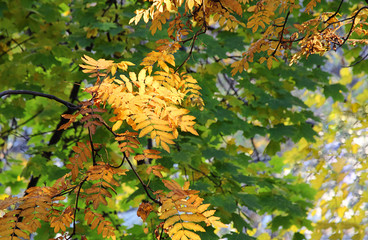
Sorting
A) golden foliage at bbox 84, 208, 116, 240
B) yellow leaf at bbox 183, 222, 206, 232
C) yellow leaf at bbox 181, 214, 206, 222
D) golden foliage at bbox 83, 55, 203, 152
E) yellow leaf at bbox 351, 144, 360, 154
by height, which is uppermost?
yellow leaf at bbox 351, 144, 360, 154

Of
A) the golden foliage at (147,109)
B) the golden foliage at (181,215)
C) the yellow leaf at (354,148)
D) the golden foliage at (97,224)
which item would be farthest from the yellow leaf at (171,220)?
the yellow leaf at (354,148)

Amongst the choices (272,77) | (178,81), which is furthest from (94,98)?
(272,77)

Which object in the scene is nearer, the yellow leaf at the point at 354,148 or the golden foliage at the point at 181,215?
the golden foliage at the point at 181,215

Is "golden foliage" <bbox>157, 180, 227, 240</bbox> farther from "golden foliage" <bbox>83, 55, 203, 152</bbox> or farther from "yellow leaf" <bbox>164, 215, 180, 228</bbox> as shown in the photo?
"golden foliage" <bbox>83, 55, 203, 152</bbox>

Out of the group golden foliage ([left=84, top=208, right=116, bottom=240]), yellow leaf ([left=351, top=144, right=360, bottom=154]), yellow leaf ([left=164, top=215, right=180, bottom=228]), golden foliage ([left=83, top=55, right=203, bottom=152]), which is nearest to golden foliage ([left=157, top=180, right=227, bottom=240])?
yellow leaf ([left=164, top=215, right=180, bottom=228])

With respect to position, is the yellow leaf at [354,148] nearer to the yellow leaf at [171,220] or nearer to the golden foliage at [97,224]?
the golden foliage at [97,224]

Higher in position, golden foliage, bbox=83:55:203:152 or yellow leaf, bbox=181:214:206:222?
golden foliage, bbox=83:55:203:152

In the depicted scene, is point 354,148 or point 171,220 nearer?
point 171,220

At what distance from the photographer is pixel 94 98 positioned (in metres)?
1.71

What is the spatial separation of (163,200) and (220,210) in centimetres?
207

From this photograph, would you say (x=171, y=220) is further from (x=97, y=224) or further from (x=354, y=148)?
(x=354, y=148)

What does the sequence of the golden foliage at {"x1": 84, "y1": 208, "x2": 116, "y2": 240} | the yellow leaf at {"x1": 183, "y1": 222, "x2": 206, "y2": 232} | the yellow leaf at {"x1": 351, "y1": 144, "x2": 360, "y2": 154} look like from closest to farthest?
the yellow leaf at {"x1": 183, "y1": 222, "x2": 206, "y2": 232} → the golden foliage at {"x1": 84, "y1": 208, "x2": 116, "y2": 240} → the yellow leaf at {"x1": 351, "y1": 144, "x2": 360, "y2": 154}

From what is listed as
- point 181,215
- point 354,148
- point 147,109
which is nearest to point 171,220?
point 181,215

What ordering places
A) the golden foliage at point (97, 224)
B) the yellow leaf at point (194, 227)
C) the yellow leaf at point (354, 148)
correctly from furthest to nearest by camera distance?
the yellow leaf at point (354, 148)
the golden foliage at point (97, 224)
the yellow leaf at point (194, 227)
